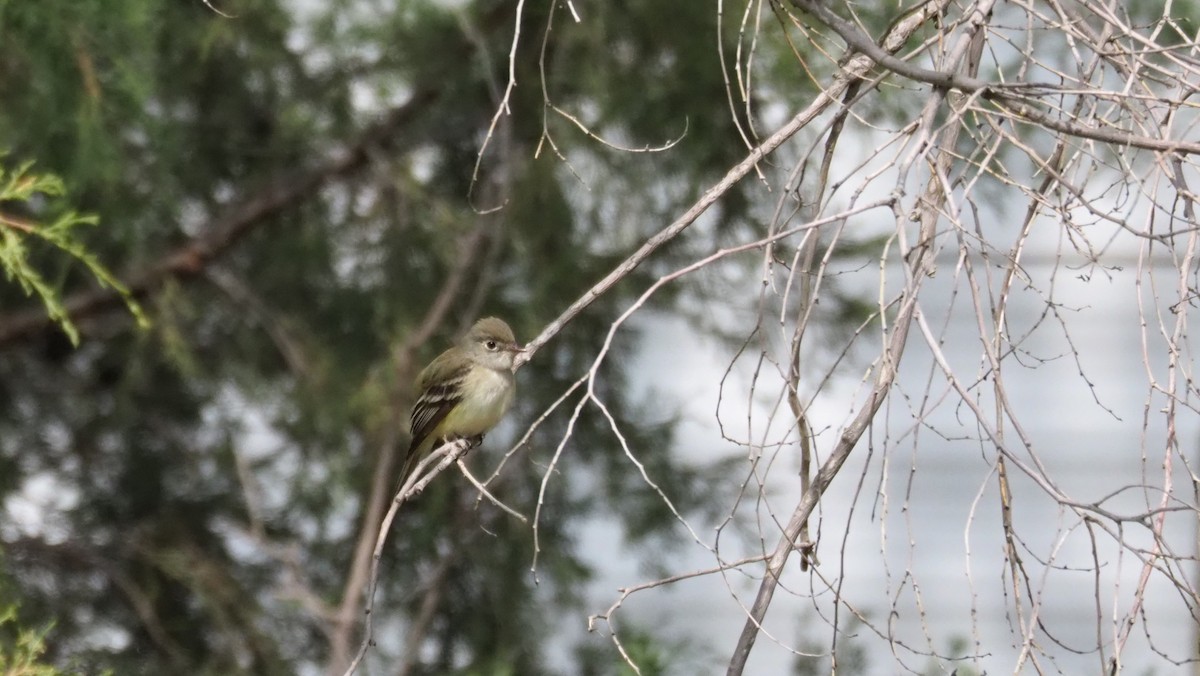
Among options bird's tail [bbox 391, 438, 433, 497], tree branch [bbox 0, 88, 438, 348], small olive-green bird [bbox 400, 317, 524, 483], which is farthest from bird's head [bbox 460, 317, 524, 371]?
tree branch [bbox 0, 88, 438, 348]

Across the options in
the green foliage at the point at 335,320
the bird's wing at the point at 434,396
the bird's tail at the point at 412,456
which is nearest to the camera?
the bird's wing at the point at 434,396

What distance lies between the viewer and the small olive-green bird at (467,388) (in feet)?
15.4

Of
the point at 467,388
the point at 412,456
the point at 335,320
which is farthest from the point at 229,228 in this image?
the point at 467,388

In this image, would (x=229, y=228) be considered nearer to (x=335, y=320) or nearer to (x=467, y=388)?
(x=335, y=320)

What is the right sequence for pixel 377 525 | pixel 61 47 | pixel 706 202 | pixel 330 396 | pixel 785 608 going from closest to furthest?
1. pixel 706 202
2. pixel 61 47
3. pixel 377 525
4. pixel 330 396
5. pixel 785 608

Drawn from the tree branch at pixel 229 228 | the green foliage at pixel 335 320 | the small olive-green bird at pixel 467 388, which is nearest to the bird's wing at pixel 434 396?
the small olive-green bird at pixel 467 388

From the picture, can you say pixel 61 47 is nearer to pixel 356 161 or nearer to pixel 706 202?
pixel 356 161

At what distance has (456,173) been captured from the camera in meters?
5.93

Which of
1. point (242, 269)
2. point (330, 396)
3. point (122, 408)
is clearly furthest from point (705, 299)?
point (122, 408)

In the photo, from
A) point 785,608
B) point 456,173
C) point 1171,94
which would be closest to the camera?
point 1171,94

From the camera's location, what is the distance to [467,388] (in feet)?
15.8

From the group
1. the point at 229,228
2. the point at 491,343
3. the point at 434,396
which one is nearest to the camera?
the point at 491,343

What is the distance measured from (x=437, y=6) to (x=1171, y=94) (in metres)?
3.46

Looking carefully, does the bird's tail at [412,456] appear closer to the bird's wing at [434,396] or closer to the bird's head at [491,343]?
the bird's wing at [434,396]
